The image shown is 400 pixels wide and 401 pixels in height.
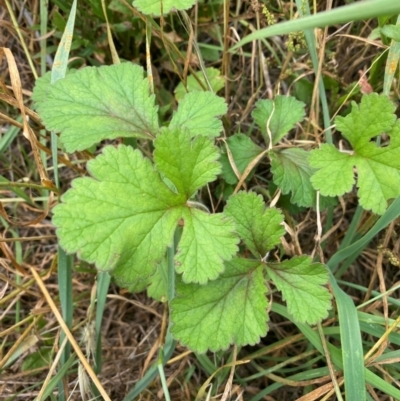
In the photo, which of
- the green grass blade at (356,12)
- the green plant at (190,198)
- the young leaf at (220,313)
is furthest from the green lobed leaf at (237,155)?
the green grass blade at (356,12)

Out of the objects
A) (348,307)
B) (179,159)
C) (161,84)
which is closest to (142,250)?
(179,159)

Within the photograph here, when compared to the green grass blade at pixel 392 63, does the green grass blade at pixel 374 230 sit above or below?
below

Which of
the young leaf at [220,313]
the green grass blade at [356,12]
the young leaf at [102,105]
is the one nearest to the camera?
the green grass blade at [356,12]

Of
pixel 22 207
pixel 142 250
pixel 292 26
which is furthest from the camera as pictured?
pixel 22 207

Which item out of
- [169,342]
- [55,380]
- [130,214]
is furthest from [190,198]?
[55,380]

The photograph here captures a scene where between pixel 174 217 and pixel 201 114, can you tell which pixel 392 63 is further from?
pixel 174 217

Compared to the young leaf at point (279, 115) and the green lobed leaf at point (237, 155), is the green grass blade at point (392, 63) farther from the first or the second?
the green lobed leaf at point (237, 155)

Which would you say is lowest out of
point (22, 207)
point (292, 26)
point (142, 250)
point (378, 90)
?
point (22, 207)

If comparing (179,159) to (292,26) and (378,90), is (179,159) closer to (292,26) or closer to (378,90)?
(292,26)
